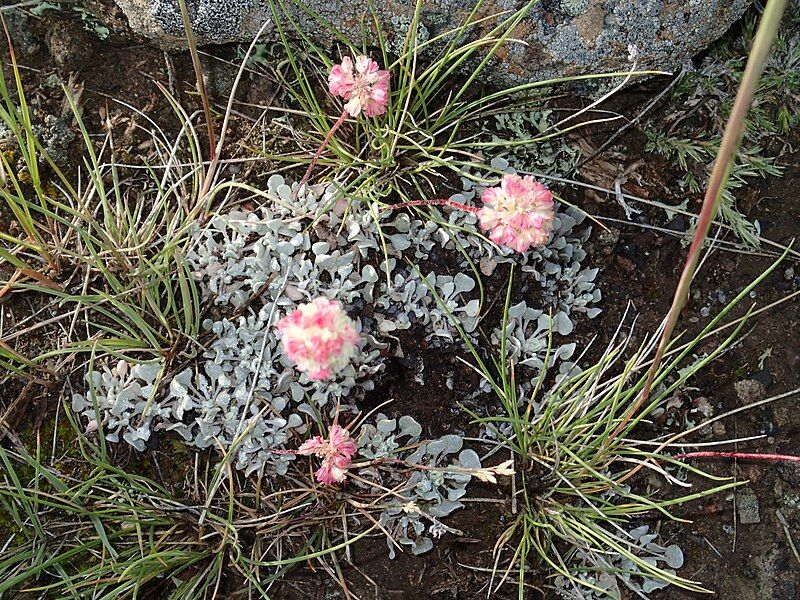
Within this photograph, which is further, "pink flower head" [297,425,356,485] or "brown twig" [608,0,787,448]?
"pink flower head" [297,425,356,485]

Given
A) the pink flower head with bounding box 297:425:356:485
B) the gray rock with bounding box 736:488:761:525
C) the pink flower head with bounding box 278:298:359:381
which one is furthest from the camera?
the gray rock with bounding box 736:488:761:525

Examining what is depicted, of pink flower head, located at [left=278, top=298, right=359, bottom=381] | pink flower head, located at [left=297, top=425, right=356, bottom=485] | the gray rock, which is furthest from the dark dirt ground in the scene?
pink flower head, located at [left=278, top=298, right=359, bottom=381]

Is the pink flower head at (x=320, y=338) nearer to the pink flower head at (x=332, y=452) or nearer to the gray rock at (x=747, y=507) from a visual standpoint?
the pink flower head at (x=332, y=452)

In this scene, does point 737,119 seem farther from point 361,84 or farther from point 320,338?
point 361,84

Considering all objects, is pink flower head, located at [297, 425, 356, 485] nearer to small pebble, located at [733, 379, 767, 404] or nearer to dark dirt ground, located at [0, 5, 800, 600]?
dark dirt ground, located at [0, 5, 800, 600]

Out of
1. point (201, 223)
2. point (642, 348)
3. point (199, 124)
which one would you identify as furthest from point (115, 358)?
point (642, 348)

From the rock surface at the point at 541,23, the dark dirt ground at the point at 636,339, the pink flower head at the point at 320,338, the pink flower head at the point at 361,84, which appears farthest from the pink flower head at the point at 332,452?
the rock surface at the point at 541,23

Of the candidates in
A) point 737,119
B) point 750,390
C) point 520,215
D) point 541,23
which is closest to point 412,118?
point 541,23

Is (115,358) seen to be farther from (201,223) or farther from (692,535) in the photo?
(692,535)
